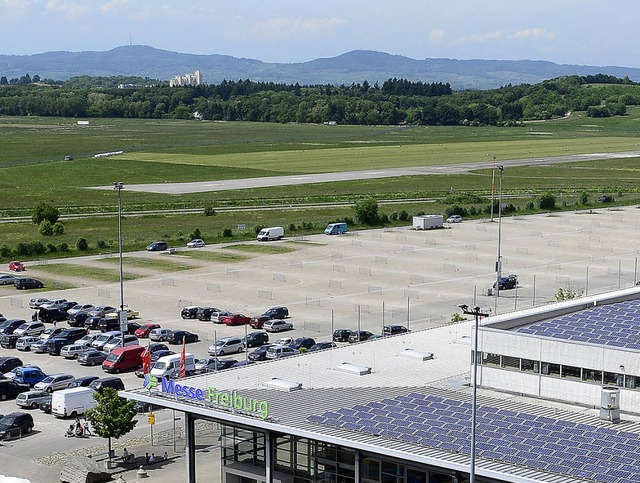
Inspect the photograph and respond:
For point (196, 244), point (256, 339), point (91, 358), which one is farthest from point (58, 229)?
point (91, 358)

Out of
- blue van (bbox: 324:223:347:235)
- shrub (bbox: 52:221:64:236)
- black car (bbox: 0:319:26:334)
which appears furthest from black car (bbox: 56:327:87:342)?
blue van (bbox: 324:223:347:235)

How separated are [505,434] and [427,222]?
110 meters

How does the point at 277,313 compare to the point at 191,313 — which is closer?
the point at 277,313

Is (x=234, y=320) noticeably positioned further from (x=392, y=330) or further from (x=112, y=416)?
(x=112, y=416)

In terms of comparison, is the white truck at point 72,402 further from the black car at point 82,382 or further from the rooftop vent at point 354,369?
the rooftop vent at point 354,369

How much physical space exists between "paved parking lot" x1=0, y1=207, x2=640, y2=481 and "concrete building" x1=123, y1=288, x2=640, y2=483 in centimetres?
1708

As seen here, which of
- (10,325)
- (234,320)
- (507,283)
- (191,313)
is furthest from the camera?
(507,283)

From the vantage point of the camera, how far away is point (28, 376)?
7800 cm

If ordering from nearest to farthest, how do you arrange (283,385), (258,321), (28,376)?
(283,385) < (28,376) < (258,321)

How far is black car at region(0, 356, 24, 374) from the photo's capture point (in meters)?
81.9

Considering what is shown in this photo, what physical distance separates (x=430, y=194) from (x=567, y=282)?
8605cm

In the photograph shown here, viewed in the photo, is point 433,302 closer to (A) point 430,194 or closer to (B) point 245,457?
(B) point 245,457

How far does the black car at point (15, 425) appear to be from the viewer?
67062 millimetres

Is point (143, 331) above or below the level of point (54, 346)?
above
